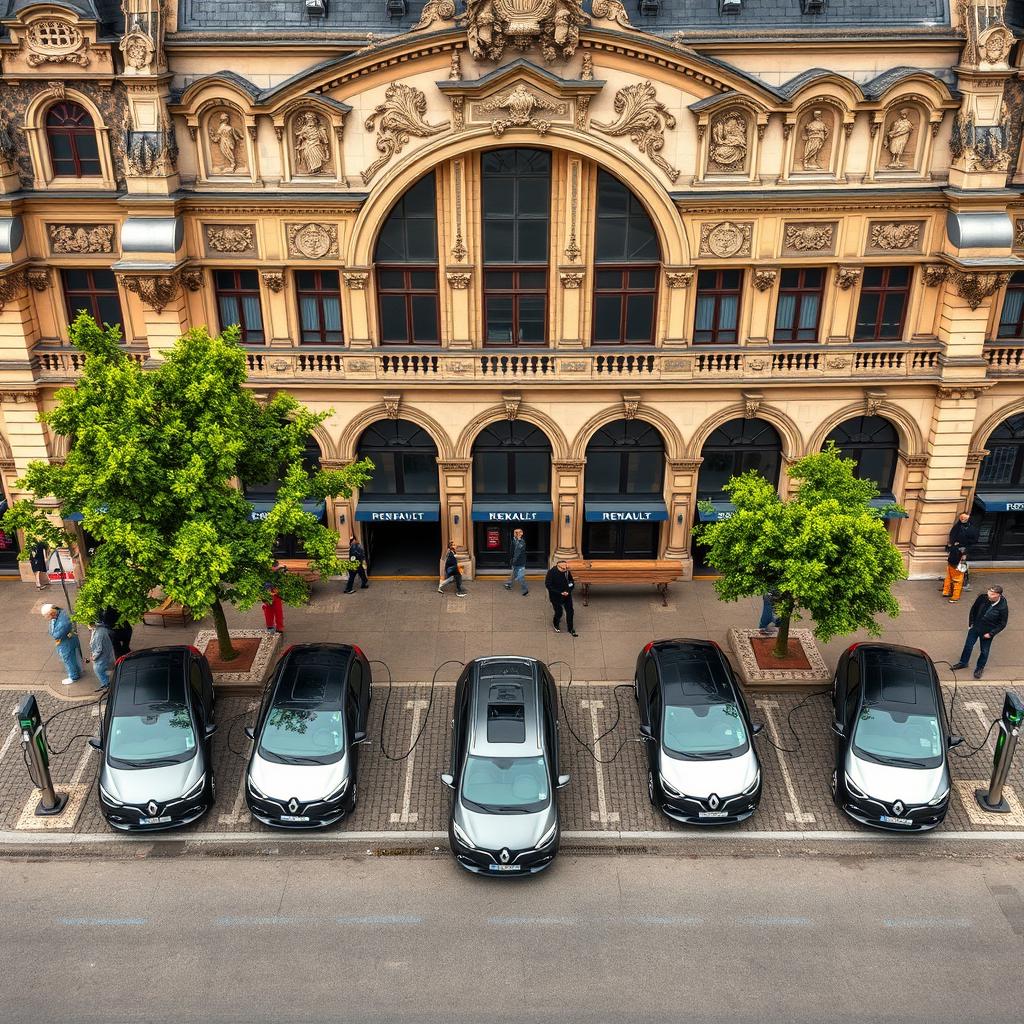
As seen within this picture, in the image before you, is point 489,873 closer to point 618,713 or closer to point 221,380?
point 618,713

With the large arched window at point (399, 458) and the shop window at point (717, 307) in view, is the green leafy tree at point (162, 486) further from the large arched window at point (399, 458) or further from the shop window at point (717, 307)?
the shop window at point (717, 307)

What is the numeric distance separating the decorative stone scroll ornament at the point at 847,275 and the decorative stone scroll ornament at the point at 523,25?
912cm

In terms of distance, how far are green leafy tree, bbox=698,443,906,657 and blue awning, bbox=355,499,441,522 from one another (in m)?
8.79

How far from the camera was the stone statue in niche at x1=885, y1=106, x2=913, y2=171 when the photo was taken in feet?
78.1

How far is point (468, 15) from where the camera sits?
73.0 ft

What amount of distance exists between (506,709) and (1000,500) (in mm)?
17164

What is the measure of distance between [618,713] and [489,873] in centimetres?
594

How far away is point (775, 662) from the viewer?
77.6ft

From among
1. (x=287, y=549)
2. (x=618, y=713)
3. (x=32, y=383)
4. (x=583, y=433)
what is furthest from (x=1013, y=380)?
(x=32, y=383)

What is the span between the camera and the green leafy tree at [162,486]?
1880cm

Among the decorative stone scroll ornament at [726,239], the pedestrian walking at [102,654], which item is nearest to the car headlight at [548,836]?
the pedestrian walking at [102,654]

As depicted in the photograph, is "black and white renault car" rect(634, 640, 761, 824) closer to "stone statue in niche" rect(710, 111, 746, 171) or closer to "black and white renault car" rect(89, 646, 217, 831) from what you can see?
"black and white renault car" rect(89, 646, 217, 831)

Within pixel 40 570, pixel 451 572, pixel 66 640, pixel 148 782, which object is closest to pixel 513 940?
pixel 148 782

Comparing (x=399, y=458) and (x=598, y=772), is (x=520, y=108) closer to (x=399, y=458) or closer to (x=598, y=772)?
(x=399, y=458)
